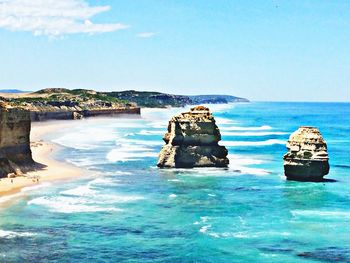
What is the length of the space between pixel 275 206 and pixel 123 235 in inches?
466

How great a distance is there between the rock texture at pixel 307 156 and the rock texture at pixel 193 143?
8.80 meters

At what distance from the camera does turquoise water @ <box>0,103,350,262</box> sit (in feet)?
93.2

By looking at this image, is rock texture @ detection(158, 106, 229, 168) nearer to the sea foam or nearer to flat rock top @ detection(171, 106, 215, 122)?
flat rock top @ detection(171, 106, 215, 122)

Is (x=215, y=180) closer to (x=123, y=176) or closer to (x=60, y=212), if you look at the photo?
(x=123, y=176)

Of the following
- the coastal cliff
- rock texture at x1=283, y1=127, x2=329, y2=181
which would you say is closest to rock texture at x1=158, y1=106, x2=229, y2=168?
rock texture at x1=283, y1=127, x2=329, y2=181

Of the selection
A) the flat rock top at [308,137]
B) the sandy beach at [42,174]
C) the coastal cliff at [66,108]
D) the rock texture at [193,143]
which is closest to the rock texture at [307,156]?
the flat rock top at [308,137]

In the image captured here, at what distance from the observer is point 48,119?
143 metres

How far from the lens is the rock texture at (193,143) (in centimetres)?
5406

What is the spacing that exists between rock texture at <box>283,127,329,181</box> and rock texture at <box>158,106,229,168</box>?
28.9 feet

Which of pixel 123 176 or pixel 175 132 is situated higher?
pixel 175 132

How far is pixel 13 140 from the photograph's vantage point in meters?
50.6

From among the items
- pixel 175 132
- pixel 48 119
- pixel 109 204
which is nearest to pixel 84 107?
pixel 48 119

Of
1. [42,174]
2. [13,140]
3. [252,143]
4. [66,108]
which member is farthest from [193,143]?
[66,108]

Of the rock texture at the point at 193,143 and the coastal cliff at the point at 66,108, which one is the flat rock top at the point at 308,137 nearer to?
the rock texture at the point at 193,143
